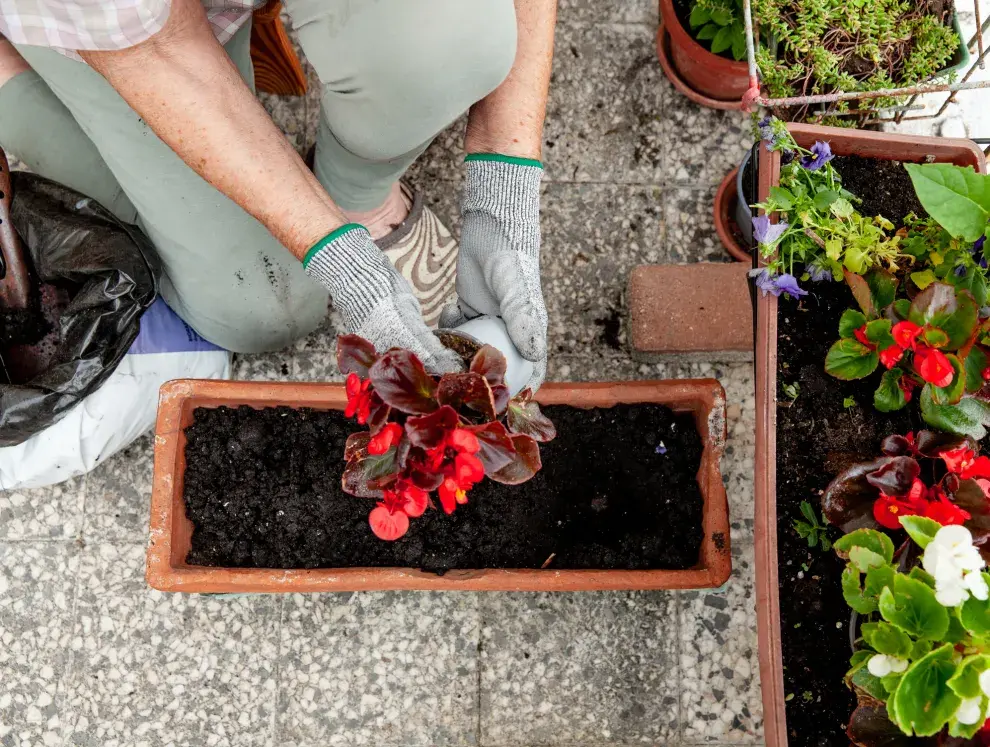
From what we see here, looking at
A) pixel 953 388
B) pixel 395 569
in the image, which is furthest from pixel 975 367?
pixel 395 569

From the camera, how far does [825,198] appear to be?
47.6 inches

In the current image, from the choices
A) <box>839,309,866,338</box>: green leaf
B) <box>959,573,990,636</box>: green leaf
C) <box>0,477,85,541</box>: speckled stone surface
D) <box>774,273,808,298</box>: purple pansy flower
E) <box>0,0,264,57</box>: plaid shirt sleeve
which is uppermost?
<box>0,0,264,57</box>: plaid shirt sleeve

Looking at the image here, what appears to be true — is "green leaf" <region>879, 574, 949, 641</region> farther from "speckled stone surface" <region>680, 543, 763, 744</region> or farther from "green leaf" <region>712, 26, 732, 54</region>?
"green leaf" <region>712, 26, 732, 54</region>

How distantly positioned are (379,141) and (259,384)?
1.60 ft

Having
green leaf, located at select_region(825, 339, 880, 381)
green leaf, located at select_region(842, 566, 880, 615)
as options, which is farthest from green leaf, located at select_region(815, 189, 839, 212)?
green leaf, located at select_region(842, 566, 880, 615)

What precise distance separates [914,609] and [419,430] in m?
0.61

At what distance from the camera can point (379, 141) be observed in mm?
1264

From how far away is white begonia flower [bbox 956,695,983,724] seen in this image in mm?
794

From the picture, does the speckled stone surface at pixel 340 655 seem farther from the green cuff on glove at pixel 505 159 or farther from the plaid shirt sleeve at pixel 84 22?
the plaid shirt sleeve at pixel 84 22

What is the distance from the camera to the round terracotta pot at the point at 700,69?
5.33 ft

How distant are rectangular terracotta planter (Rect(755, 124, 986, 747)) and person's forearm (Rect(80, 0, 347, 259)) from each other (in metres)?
0.70

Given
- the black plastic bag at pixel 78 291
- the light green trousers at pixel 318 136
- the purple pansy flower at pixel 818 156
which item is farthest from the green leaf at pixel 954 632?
the black plastic bag at pixel 78 291

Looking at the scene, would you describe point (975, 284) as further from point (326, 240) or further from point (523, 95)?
point (326, 240)

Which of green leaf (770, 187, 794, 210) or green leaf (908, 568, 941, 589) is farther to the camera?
green leaf (770, 187, 794, 210)
